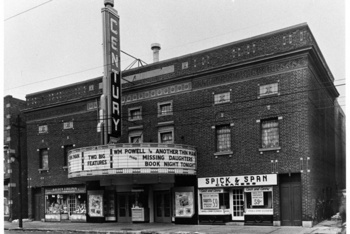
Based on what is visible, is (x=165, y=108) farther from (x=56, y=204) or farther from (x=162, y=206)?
(x=56, y=204)

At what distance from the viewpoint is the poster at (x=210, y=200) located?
22.0 meters

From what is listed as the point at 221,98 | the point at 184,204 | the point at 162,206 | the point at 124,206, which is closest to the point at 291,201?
the point at 184,204

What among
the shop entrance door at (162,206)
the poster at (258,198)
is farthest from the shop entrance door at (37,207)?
the poster at (258,198)

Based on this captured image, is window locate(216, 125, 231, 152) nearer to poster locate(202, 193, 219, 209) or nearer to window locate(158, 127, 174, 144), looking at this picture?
poster locate(202, 193, 219, 209)

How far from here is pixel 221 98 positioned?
22.3 meters

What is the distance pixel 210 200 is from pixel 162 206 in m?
3.51

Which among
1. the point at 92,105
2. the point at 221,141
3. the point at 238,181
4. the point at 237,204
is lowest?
the point at 237,204

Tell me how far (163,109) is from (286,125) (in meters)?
7.86

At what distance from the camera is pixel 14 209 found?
3231 cm

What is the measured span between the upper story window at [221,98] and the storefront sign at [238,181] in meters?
4.21

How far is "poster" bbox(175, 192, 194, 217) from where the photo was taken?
22722 millimetres

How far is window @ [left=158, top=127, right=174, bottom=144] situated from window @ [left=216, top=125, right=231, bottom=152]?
9.97 ft

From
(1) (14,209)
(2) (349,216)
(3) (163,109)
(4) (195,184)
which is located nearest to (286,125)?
(4) (195,184)

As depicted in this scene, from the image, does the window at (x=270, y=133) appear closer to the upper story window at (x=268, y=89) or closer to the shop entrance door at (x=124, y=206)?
the upper story window at (x=268, y=89)
